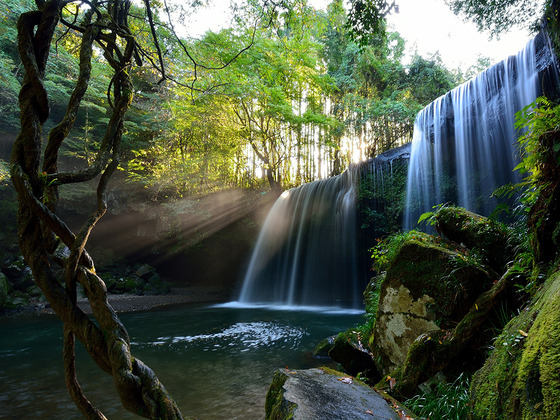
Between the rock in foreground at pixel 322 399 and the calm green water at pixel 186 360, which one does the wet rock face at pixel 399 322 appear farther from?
the calm green water at pixel 186 360

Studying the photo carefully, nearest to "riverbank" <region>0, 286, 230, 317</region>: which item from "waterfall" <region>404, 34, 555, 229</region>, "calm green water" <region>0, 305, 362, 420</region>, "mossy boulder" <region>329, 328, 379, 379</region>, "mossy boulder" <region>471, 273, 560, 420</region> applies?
"calm green water" <region>0, 305, 362, 420</region>

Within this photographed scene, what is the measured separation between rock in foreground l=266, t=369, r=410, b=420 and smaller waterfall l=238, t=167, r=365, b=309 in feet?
31.9

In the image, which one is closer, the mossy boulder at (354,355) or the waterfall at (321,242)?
the mossy boulder at (354,355)

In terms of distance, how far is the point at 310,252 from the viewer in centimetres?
1371

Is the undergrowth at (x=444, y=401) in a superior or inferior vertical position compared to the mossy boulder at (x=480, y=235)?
inferior

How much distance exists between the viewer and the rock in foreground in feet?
6.46

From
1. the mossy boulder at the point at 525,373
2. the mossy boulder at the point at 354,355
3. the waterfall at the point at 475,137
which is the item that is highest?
the waterfall at the point at 475,137

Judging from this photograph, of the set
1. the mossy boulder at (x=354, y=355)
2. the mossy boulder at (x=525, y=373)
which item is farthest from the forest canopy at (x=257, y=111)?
the mossy boulder at (x=525, y=373)

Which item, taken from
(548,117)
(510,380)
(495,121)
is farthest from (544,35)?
(510,380)

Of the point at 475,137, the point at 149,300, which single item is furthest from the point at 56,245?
the point at 149,300

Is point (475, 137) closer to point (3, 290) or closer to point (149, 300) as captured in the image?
point (149, 300)

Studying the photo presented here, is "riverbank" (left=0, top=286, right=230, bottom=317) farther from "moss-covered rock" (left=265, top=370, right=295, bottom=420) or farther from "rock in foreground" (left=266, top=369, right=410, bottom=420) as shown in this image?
"rock in foreground" (left=266, top=369, right=410, bottom=420)

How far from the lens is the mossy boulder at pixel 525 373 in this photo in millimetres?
1189

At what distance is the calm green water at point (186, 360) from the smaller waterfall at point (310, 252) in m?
2.95
